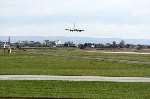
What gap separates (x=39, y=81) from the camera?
2567 cm

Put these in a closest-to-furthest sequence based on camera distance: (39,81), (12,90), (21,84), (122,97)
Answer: (122,97)
(12,90)
(21,84)
(39,81)

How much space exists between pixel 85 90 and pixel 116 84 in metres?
3.73

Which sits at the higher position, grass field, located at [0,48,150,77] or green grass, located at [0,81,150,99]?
green grass, located at [0,81,150,99]

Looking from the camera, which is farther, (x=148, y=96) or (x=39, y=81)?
(x=39, y=81)

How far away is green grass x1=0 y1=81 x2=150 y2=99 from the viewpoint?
19.2 metres

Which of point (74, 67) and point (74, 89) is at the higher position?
point (74, 89)

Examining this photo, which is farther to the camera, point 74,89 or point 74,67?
point 74,67

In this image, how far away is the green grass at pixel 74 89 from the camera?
62.9 ft

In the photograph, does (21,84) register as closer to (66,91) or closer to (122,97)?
(66,91)

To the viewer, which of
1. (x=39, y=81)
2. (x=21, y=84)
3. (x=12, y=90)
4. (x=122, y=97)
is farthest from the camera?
(x=39, y=81)

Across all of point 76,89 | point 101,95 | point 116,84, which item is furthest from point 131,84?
point 101,95

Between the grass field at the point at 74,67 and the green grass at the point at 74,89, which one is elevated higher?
the green grass at the point at 74,89

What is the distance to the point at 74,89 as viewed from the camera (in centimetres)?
2175

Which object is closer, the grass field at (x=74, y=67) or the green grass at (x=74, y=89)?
the green grass at (x=74, y=89)
